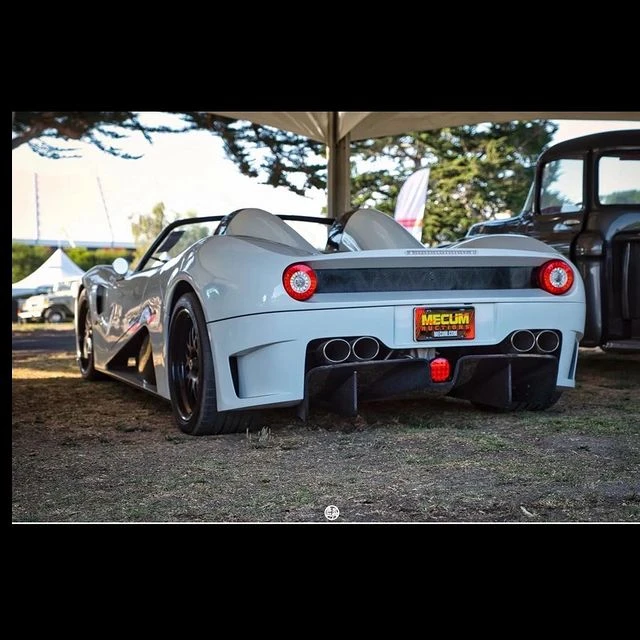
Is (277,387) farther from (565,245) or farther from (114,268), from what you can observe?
(565,245)

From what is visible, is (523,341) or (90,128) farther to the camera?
(90,128)

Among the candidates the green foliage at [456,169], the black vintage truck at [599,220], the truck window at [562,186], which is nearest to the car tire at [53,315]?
the green foliage at [456,169]

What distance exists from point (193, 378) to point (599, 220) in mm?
3071

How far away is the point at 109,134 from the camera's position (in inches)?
535

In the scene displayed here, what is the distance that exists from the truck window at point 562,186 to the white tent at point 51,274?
11258 millimetres

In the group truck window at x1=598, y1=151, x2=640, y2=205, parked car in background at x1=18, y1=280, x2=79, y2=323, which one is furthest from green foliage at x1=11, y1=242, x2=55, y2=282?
truck window at x1=598, y1=151, x2=640, y2=205

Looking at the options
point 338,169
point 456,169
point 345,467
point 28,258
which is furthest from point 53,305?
point 345,467

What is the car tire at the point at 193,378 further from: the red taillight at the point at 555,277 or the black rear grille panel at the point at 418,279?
the red taillight at the point at 555,277

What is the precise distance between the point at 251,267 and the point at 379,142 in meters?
14.8

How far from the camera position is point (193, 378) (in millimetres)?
3961

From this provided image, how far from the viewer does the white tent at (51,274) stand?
53.3 ft

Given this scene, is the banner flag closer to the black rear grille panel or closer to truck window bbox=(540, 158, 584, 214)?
truck window bbox=(540, 158, 584, 214)

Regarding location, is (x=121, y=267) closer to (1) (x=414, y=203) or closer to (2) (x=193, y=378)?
(2) (x=193, y=378)
